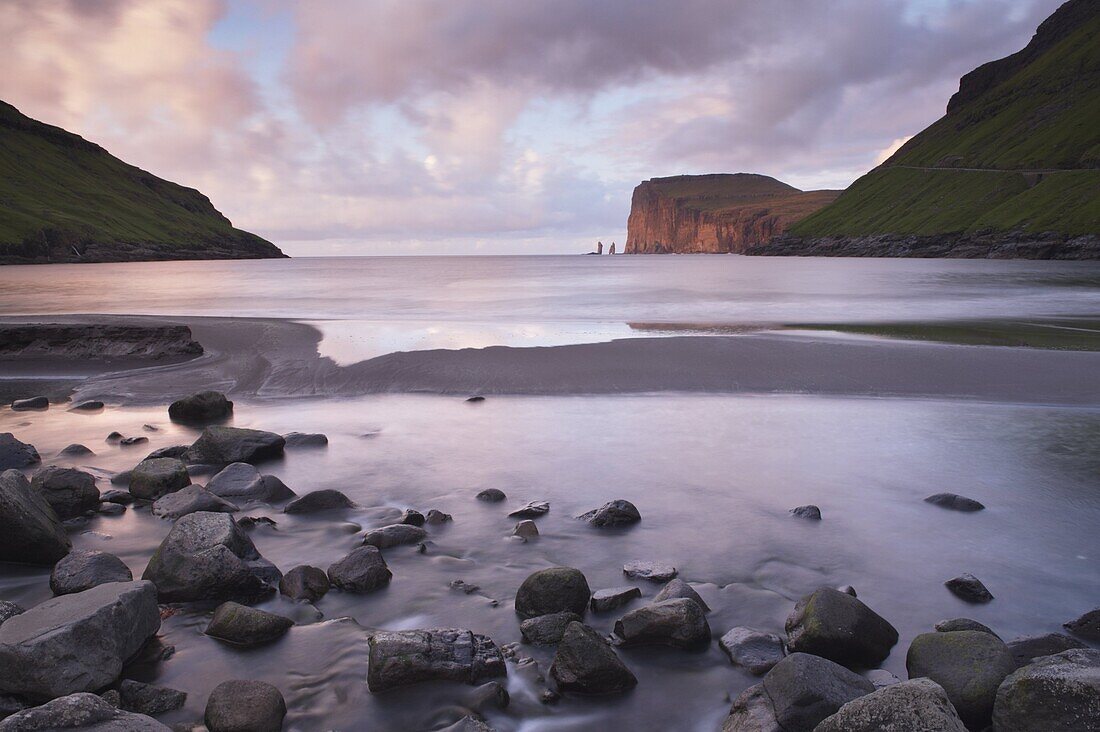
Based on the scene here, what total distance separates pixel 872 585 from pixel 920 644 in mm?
1520

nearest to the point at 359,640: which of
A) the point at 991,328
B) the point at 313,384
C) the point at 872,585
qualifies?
the point at 872,585

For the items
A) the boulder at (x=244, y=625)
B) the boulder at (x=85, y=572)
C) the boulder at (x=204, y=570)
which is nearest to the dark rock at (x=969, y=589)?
the boulder at (x=244, y=625)

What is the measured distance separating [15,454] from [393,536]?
20.6 ft

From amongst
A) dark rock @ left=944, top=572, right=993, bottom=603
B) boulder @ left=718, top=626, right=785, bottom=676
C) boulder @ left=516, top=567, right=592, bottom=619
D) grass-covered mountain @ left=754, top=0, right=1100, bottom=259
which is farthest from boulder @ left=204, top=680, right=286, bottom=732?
grass-covered mountain @ left=754, top=0, right=1100, bottom=259

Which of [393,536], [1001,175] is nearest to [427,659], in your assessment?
[393,536]

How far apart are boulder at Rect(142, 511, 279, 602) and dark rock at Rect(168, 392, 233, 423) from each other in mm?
6669

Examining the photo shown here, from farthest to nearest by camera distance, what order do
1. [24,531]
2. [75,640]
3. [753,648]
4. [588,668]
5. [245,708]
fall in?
[24,531], [753,648], [588,668], [75,640], [245,708]

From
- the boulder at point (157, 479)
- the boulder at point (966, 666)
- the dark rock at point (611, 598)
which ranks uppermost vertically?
the boulder at point (157, 479)

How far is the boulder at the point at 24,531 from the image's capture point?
6.05m

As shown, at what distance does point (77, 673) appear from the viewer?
4.06 meters

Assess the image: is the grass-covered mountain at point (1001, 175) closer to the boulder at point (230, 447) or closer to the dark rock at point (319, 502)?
the boulder at point (230, 447)

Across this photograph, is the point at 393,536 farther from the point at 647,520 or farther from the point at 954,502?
the point at 954,502

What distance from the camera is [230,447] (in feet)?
30.3

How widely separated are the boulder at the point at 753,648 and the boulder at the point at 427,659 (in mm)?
1614
